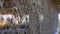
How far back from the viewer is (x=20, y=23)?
3.08 ft

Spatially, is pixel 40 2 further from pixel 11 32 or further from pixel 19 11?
pixel 11 32

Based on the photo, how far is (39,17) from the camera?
1165mm

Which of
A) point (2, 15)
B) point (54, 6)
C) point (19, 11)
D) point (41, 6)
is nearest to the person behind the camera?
point (2, 15)

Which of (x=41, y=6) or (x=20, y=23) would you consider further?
(x=41, y=6)

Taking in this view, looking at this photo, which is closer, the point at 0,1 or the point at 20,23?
the point at 0,1

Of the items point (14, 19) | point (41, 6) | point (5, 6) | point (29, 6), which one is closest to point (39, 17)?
point (41, 6)

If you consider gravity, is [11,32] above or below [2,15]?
below

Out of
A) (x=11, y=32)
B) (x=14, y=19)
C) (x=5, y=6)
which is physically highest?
(x=5, y=6)

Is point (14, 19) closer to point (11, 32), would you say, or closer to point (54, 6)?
point (11, 32)

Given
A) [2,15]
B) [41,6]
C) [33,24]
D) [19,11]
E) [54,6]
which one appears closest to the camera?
[2,15]

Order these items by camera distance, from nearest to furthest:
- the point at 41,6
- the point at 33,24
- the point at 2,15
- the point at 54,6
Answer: the point at 2,15 < the point at 33,24 < the point at 41,6 < the point at 54,6

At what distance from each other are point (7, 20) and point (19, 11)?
0.46 feet

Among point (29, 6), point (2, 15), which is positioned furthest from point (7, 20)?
point (29, 6)

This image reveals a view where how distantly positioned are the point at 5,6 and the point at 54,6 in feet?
3.26
